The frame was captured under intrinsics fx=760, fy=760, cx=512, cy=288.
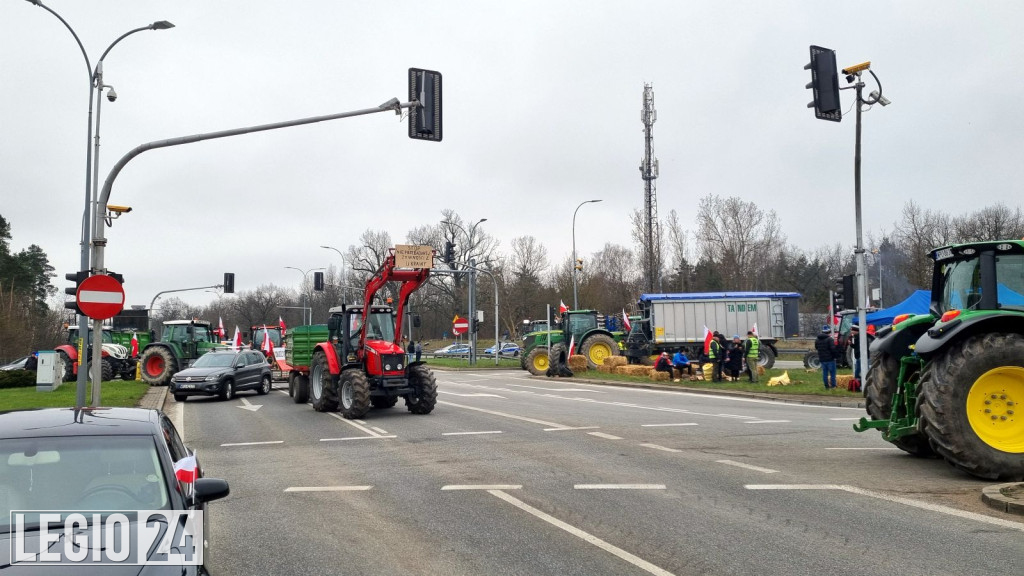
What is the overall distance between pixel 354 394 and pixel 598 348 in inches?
705

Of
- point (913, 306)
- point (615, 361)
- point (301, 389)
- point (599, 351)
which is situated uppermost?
point (913, 306)

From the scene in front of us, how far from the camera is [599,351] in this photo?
32406 millimetres

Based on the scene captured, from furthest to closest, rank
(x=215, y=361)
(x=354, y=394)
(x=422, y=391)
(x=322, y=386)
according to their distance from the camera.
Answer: (x=215, y=361), (x=322, y=386), (x=422, y=391), (x=354, y=394)

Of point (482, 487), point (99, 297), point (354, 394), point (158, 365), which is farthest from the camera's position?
point (158, 365)

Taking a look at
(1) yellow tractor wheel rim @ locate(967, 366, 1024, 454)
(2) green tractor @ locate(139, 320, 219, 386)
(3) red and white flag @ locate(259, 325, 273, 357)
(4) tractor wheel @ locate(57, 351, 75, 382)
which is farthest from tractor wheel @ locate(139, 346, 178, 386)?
(1) yellow tractor wheel rim @ locate(967, 366, 1024, 454)

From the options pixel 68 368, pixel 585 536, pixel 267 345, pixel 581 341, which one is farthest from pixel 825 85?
pixel 68 368

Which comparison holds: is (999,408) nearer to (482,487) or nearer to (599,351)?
(482,487)

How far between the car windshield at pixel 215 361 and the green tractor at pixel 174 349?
4.48m

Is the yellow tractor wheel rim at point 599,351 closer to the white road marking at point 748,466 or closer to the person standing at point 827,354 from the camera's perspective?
the person standing at point 827,354

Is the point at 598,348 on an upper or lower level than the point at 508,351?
upper

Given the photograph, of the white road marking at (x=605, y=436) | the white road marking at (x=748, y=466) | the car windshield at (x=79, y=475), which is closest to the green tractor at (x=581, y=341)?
the white road marking at (x=605, y=436)

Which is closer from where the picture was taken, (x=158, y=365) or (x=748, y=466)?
(x=748, y=466)

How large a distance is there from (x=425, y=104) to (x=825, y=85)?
6.81 m

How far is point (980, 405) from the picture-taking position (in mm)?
8102
